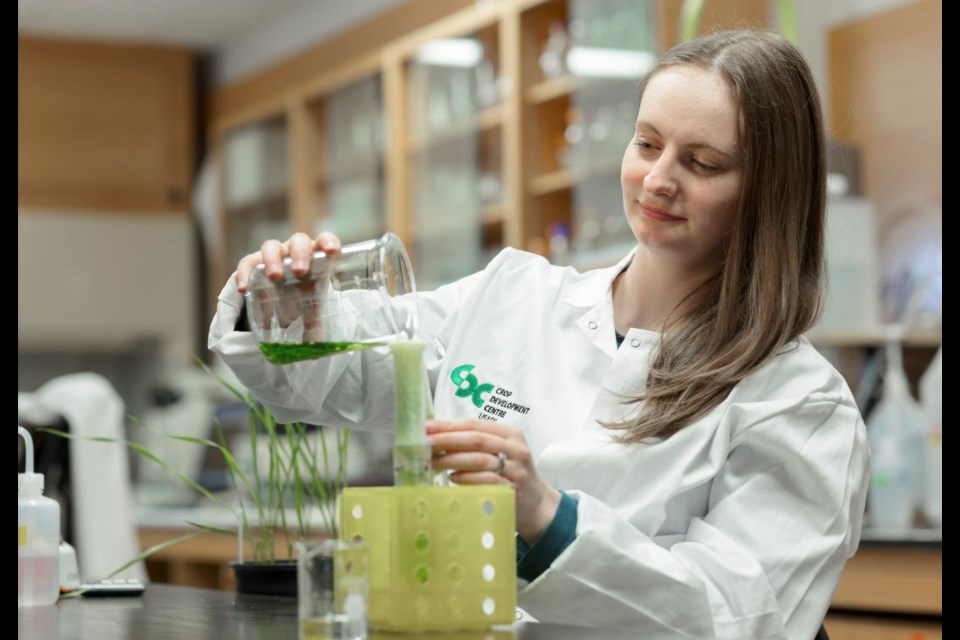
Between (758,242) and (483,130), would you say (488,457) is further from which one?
(483,130)

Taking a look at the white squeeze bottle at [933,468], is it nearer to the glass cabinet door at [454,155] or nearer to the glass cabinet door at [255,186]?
the glass cabinet door at [454,155]

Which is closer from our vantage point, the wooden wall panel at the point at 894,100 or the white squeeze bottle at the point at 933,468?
the white squeeze bottle at the point at 933,468

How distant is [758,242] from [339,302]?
57 centimetres

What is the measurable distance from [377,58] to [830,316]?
2500 millimetres

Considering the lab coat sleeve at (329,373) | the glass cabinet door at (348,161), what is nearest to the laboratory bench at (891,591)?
the lab coat sleeve at (329,373)

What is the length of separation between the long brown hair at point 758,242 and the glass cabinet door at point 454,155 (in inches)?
125

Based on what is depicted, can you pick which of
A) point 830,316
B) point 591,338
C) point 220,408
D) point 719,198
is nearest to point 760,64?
point 719,198

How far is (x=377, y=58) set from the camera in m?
5.56

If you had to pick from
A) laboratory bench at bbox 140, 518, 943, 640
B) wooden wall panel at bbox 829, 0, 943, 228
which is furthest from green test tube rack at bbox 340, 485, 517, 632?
wooden wall panel at bbox 829, 0, 943, 228

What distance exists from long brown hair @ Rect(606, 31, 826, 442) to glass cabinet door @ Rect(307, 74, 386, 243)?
401 cm

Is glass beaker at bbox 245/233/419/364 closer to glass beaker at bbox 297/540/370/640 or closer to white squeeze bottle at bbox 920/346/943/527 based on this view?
glass beaker at bbox 297/540/370/640

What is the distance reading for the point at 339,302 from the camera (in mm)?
1319

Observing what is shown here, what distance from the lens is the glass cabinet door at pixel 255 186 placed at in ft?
21.1

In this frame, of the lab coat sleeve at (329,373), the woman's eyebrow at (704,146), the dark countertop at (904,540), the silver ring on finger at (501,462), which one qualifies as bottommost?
the dark countertop at (904,540)
